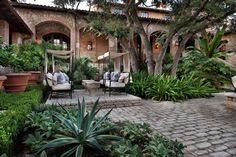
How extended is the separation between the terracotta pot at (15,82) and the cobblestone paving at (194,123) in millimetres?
2816

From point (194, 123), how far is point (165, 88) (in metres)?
3.51

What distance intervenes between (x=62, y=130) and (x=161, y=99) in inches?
242

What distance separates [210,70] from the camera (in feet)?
41.1

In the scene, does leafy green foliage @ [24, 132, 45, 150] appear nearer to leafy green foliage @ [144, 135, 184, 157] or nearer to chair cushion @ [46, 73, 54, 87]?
leafy green foliage @ [144, 135, 184, 157]

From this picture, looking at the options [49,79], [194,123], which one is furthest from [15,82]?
[194,123]

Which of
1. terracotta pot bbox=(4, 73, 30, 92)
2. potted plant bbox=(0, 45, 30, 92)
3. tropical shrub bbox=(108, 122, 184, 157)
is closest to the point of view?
tropical shrub bbox=(108, 122, 184, 157)

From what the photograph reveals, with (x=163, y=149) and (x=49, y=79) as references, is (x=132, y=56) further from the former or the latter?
(x=163, y=149)

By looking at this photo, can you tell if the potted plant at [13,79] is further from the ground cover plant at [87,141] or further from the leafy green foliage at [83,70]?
the leafy green foliage at [83,70]

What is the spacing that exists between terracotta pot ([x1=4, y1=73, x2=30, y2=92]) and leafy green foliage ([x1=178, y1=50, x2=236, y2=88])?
351 inches

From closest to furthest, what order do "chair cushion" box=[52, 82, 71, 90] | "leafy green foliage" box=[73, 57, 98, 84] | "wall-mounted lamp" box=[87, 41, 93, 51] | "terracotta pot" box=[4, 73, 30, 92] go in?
1. "terracotta pot" box=[4, 73, 30, 92]
2. "chair cushion" box=[52, 82, 71, 90]
3. "leafy green foliage" box=[73, 57, 98, 84]
4. "wall-mounted lamp" box=[87, 41, 93, 51]

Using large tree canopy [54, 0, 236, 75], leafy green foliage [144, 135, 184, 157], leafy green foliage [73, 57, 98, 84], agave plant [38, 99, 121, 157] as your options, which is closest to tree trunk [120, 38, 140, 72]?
large tree canopy [54, 0, 236, 75]

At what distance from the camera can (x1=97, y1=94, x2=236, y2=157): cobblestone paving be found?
3.83 metres

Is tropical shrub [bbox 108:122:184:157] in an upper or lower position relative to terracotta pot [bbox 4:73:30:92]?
lower

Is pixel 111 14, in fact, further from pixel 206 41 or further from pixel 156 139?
pixel 156 139
